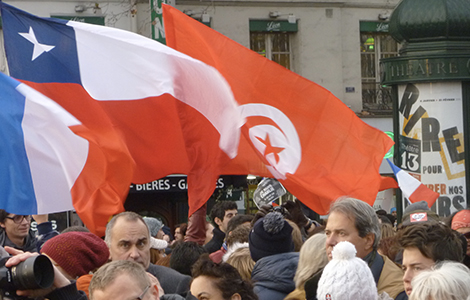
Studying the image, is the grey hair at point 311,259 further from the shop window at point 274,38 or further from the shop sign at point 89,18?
the shop window at point 274,38

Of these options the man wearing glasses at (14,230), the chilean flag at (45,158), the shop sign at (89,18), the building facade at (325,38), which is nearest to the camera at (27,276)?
the chilean flag at (45,158)

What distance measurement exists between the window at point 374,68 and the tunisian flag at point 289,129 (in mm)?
15063

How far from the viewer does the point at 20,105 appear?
21.7 ft

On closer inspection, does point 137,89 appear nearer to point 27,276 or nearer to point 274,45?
→ point 27,276

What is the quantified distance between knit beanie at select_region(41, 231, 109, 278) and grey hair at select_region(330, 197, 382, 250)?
1.41 metres

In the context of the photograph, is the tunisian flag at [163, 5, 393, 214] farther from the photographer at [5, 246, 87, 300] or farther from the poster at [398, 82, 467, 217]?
the photographer at [5, 246, 87, 300]

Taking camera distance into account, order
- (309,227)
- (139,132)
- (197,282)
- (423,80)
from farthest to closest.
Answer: (423,80) < (309,227) < (139,132) < (197,282)

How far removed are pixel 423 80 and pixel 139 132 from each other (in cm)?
461

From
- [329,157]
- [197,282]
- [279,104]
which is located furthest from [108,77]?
[197,282]

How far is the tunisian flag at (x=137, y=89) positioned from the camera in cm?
711

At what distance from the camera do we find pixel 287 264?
511 cm

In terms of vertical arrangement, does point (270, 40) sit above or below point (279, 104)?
above

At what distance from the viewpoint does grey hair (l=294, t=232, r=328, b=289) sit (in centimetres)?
474

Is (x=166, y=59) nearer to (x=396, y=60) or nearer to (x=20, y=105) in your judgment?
(x=20, y=105)
